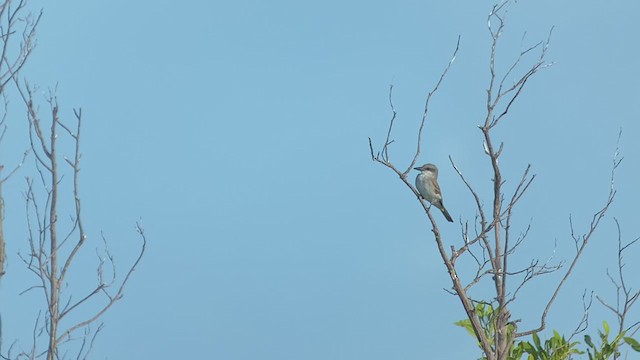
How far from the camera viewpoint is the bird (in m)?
12.9

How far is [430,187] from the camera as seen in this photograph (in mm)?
12875

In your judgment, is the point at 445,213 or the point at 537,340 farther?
the point at 445,213

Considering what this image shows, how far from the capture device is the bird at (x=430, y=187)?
507 inches

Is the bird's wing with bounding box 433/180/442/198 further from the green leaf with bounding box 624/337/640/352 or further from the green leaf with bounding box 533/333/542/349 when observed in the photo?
the green leaf with bounding box 624/337/640/352

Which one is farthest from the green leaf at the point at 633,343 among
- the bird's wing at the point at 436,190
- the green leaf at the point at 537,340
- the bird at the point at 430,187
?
the bird's wing at the point at 436,190

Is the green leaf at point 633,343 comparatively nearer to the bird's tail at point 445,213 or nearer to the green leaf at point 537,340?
the green leaf at point 537,340

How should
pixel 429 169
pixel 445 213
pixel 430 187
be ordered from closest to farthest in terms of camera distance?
pixel 430 187
pixel 445 213
pixel 429 169

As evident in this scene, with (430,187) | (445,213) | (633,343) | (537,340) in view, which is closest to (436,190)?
(430,187)

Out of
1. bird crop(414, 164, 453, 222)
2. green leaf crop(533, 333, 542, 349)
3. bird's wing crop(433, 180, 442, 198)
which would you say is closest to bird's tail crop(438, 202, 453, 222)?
bird crop(414, 164, 453, 222)

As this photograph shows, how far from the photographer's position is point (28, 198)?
6102mm

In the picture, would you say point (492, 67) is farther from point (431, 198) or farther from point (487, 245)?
point (431, 198)

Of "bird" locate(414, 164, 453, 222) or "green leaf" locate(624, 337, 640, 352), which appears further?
"bird" locate(414, 164, 453, 222)

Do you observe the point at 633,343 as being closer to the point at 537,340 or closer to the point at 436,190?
the point at 537,340

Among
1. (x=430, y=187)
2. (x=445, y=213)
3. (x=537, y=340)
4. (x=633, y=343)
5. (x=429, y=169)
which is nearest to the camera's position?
(x=633, y=343)
